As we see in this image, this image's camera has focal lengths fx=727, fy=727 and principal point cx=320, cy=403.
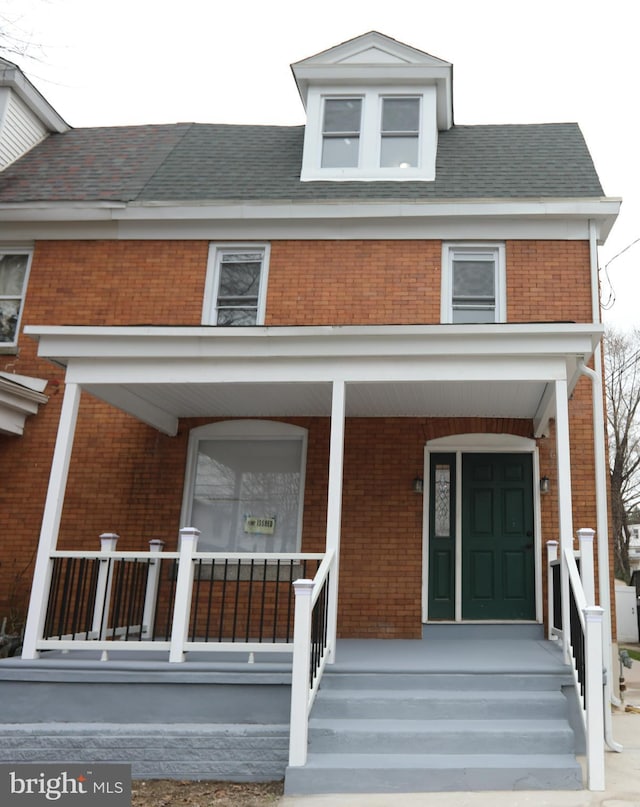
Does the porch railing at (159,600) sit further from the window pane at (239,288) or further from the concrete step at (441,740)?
the window pane at (239,288)

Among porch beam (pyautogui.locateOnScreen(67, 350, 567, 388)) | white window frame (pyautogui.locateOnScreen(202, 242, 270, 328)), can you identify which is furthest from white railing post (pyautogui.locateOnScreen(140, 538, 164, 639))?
white window frame (pyautogui.locateOnScreen(202, 242, 270, 328))

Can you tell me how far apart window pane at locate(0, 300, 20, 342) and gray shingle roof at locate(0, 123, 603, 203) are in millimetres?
1522

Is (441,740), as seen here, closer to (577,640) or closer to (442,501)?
(577,640)

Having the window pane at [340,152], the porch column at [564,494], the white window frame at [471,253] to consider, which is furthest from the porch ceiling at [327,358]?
the window pane at [340,152]

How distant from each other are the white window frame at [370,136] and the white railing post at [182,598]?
6.19m

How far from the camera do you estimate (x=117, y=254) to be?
10.3m

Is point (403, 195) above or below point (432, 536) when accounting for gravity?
→ above

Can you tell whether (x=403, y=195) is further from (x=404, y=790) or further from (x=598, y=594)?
(x=404, y=790)

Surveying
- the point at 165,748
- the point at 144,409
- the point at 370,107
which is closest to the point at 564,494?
the point at 165,748

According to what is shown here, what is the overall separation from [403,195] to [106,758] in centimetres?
777

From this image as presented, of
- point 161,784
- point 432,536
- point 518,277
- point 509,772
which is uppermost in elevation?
point 518,277

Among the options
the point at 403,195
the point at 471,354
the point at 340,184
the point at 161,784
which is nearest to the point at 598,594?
the point at 471,354

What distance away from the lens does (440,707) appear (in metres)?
5.87

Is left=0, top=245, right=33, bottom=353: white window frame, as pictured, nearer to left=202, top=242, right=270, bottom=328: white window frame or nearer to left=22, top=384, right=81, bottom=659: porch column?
left=202, top=242, right=270, bottom=328: white window frame
